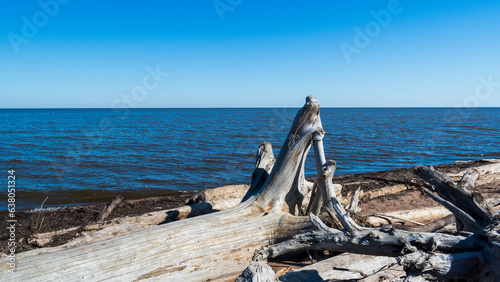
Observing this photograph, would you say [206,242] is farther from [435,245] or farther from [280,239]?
[435,245]

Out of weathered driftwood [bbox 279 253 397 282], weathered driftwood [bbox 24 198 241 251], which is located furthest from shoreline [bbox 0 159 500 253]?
weathered driftwood [bbox 279 253 397 282]

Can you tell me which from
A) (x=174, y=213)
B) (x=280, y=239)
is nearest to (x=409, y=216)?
(x=280, y=239)

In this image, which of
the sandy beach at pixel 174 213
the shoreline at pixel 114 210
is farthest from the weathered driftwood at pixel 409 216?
the shoreline at pixel 114 210

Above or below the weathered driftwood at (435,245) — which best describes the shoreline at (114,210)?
below

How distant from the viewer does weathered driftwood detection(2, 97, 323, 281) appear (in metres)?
3.36

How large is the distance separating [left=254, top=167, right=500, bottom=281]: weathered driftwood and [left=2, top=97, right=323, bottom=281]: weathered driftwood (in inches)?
Result: 46.5

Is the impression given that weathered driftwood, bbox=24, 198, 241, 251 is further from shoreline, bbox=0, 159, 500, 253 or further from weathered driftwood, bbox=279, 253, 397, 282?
weathered driftwood, bbox=279, 253, 397, 282

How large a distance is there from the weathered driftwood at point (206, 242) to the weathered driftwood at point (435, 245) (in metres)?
1.18

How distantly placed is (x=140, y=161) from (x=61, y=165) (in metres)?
3.13

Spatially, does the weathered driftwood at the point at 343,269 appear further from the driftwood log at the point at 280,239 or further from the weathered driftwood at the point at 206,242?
the weathered driftwood at the point at 206,242

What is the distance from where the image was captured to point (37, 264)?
3.27 meters

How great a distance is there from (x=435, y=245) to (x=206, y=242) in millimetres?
2570

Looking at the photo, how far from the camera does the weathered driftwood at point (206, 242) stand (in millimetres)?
3357

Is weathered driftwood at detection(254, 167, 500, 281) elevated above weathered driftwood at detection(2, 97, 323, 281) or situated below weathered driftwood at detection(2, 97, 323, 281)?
above
